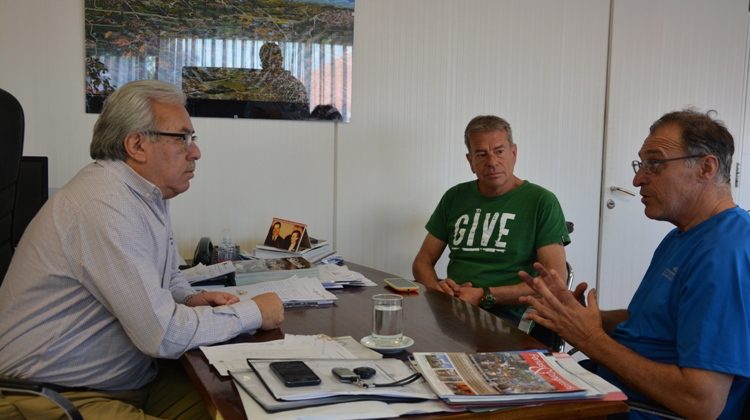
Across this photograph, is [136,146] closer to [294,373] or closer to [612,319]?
[294,373]

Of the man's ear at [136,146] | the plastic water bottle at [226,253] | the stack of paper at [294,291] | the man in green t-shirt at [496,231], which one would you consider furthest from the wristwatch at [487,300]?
the man's ear at [136,146]

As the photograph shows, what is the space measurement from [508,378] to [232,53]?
7.16 ft

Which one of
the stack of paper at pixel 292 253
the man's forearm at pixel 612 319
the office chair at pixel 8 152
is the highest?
the office chair at pixel 8 152

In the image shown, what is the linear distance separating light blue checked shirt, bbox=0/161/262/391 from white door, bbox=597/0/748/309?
106 inches

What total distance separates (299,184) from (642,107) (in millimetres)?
1997

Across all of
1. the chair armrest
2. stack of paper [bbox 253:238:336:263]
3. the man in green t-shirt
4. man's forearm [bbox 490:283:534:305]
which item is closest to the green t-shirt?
the man in green t-shirt

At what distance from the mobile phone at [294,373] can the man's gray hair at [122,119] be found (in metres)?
0.73

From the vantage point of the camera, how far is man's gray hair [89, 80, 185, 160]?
1.58 meters

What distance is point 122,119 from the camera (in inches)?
62.5

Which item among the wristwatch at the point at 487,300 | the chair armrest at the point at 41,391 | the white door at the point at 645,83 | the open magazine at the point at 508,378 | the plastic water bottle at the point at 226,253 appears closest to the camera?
the open magazine at the point at 508,378

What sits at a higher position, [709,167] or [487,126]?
[487,126]

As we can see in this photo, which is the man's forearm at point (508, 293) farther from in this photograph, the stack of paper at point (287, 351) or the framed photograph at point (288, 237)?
the stack of paper at point (287, 351)

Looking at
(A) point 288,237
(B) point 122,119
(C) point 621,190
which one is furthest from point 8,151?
(C) point 621,190

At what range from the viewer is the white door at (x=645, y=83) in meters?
3.55
